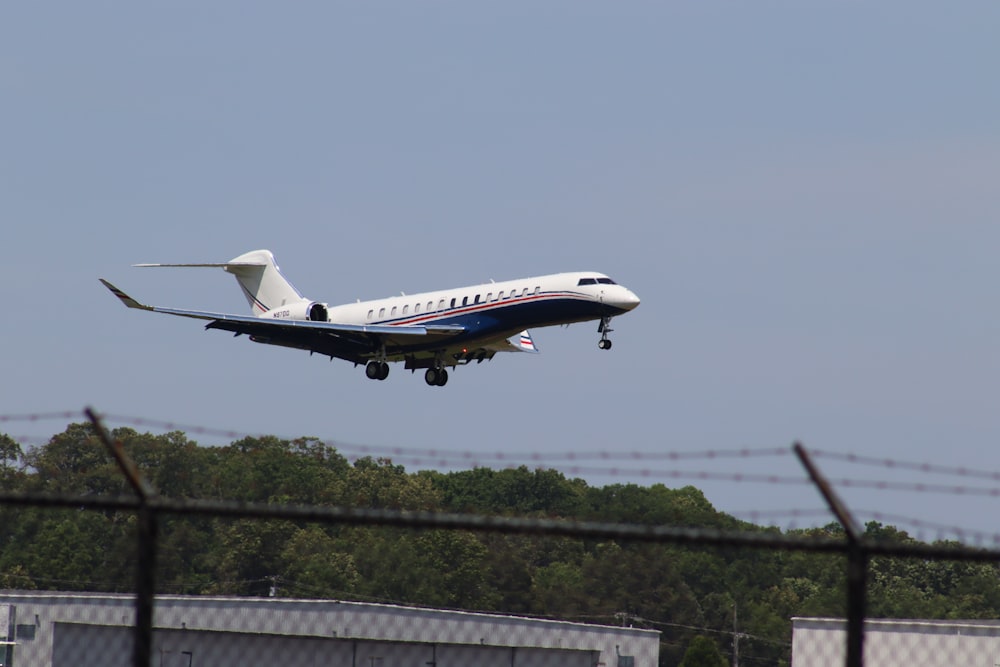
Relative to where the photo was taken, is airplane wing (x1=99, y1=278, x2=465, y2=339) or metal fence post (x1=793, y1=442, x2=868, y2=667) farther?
airplane wing (x1=99, y1=278, x2=465, y2=339)

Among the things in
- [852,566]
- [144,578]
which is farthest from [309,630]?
[852,566]

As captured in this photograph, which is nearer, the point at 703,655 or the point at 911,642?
the point at 911,642

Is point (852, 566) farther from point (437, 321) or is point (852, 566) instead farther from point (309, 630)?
point (437, 321)

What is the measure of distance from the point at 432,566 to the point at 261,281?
21.5 meters

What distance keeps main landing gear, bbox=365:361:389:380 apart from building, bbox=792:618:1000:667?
20290 mm

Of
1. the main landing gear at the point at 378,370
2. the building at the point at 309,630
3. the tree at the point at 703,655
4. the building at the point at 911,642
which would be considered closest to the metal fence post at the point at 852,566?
the building at the point at 309,630

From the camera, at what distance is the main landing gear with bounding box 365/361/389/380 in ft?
213

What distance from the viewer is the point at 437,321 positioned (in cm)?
6234

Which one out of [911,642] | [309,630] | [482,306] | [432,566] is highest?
[482,306]

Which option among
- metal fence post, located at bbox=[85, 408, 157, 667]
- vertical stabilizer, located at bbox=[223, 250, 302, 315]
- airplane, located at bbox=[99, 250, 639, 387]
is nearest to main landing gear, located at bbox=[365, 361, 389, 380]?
airplane, located at bbox=[99, 250, 639, 387]

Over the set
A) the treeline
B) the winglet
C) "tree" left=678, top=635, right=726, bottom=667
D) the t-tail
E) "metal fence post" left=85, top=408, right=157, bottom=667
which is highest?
the t-tail

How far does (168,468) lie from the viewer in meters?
103

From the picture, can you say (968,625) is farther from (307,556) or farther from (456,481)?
(456,481)

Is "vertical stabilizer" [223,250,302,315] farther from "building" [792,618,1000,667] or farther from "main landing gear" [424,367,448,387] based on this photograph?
"building" [792,618,1000,667]
